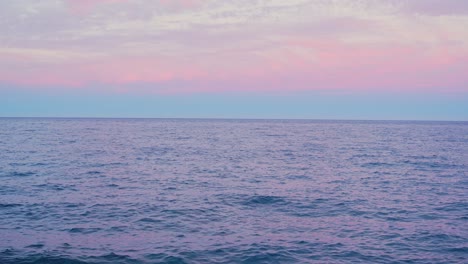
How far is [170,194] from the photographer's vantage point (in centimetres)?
2836

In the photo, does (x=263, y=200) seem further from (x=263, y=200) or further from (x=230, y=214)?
(x=230, y=214)

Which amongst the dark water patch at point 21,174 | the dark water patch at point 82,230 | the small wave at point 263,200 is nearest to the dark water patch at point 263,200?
the small wave at point 263,200

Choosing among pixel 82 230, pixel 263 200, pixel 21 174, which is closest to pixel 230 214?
pixel 263 200

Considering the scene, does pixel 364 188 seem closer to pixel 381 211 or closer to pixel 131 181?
pixel 381 211

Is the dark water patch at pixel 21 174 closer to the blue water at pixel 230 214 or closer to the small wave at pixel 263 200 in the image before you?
the blue water at pixel 230 214

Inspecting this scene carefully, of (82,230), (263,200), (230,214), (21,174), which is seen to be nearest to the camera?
(82,230)

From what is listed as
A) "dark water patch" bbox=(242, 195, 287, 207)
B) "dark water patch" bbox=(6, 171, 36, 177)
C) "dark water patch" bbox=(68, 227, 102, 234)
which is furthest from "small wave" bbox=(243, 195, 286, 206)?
"dark water patch" bbox=(6, 171, 36, 177)

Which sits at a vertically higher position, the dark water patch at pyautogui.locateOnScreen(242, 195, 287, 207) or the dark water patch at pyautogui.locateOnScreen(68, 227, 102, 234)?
the dark water patch at pyautogui.locateOnScreen(242, 195, 287, 207)

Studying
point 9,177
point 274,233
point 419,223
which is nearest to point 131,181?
point 9,177

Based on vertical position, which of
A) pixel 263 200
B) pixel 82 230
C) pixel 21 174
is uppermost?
pixel 263 200

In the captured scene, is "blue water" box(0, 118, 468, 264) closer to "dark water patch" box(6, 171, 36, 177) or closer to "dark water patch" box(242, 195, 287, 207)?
"dark water patch" box(242, 195, 287, 207)

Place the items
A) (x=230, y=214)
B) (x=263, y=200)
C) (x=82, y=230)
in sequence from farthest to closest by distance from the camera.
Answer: (x=263, y=200) → (x=230, y=214) → (x=82, y=230)

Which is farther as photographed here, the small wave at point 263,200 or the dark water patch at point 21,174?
the dark water patch at point 21,174

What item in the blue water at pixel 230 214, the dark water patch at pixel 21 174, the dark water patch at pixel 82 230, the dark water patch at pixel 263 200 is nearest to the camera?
the blue water at pixel 230 214
